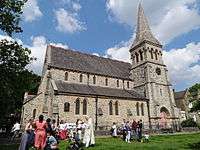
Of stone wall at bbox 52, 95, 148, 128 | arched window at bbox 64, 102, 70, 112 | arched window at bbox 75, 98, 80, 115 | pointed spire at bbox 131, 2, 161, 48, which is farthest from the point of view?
pointed spire at bbox 131, 2, 161, 48

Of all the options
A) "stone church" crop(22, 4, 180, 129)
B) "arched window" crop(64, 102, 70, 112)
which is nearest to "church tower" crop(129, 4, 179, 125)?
"stone church" crop(22, 4, 180, 129)

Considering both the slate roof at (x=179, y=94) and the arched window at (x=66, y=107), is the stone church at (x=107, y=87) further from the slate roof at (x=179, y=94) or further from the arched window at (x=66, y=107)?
the slate roof at (x=179, y=94)

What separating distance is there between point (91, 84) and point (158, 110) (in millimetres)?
12796

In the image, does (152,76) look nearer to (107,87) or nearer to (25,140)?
(107,87)

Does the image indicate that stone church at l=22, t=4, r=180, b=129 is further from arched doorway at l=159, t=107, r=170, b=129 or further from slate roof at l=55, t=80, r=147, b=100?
arched doorway at l=159, t=107, r=170, b=129

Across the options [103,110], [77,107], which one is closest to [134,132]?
[77,107]

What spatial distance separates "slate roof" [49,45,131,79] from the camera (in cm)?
3975

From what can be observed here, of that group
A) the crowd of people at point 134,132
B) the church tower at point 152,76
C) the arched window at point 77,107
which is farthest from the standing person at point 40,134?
the church tower at point 152,76

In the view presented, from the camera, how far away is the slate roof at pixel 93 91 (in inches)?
1404

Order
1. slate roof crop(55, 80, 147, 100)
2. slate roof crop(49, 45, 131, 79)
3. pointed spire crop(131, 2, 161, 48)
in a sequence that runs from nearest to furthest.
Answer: slate roof crop(55, 80, 147, 100) → slate roof crop(49, 45, 131, 79) → pointed spire crop(131, 2, 161, 48)

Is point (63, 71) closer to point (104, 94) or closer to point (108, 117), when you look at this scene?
point (104, 94)

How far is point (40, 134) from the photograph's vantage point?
12.0m

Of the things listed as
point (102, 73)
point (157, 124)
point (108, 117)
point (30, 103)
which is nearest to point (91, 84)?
point (102, 73)

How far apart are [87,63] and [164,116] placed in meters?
17.1
